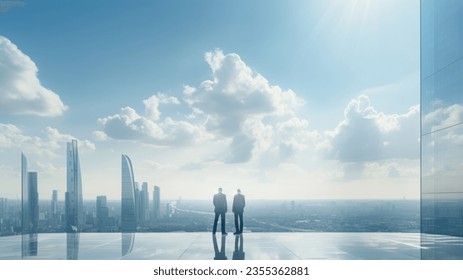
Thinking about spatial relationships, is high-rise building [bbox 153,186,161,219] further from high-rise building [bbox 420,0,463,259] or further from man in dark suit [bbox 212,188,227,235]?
man in dark suit [bbox 212,188,227,235]

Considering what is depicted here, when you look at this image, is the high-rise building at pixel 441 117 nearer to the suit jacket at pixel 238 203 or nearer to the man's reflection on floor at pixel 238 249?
the suit jacket at pixel 238 203

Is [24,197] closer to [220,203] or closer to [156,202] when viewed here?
[156,202]

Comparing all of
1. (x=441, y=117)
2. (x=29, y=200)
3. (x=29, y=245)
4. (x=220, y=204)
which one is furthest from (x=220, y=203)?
(x=29, y=200)

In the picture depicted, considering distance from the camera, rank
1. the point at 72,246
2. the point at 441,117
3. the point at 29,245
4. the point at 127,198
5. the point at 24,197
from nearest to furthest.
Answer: the point at 72,246 → the point at 29,245 → the point at 441,117 → the point at 24,197 → the point at 127,198

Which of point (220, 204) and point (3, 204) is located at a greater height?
point (220, 204)

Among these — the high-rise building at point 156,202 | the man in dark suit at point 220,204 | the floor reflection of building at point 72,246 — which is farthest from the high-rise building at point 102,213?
the man in dark suit at point 220,204

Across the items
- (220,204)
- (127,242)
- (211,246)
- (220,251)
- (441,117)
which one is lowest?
(127,242)
